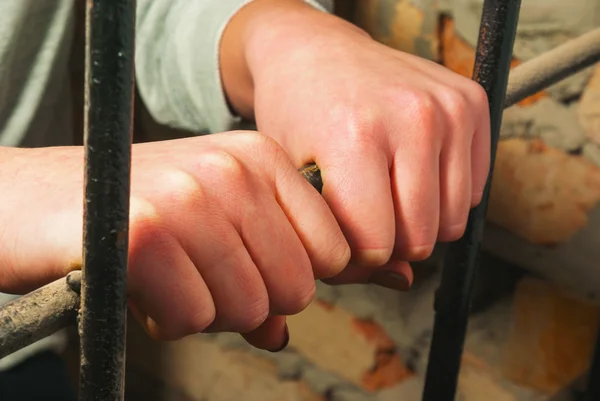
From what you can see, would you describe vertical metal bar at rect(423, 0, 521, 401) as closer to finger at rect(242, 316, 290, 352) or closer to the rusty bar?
finger at rect(242, 316, 290, 352)

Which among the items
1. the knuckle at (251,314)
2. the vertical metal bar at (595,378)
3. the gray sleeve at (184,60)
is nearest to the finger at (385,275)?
the knuckle at (251,314)

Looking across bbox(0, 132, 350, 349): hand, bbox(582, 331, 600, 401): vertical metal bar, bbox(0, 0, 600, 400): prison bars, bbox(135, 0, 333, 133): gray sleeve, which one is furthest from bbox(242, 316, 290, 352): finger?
bbox(582, 331, 600, 401): vertical metal bar

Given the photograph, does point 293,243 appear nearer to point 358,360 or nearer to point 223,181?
point 223,181

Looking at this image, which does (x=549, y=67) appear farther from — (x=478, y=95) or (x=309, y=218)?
(x=309, y=218)

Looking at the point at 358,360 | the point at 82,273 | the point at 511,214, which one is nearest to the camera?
the point at 82,273

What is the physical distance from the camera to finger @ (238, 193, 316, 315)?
0.98 feet

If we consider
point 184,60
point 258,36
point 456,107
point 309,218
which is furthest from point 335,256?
point 184,60

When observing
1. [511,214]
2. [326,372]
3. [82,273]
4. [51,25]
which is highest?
[82,273]

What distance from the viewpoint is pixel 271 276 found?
31 cm

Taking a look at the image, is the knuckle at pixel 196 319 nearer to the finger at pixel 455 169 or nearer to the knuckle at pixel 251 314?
the knuckle at pixel 251 314

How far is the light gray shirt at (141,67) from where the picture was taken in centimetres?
66

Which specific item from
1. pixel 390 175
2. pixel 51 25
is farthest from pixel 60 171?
pixel 51 25

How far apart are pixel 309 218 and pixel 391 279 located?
10 centimetres

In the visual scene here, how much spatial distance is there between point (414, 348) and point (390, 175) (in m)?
0.46
